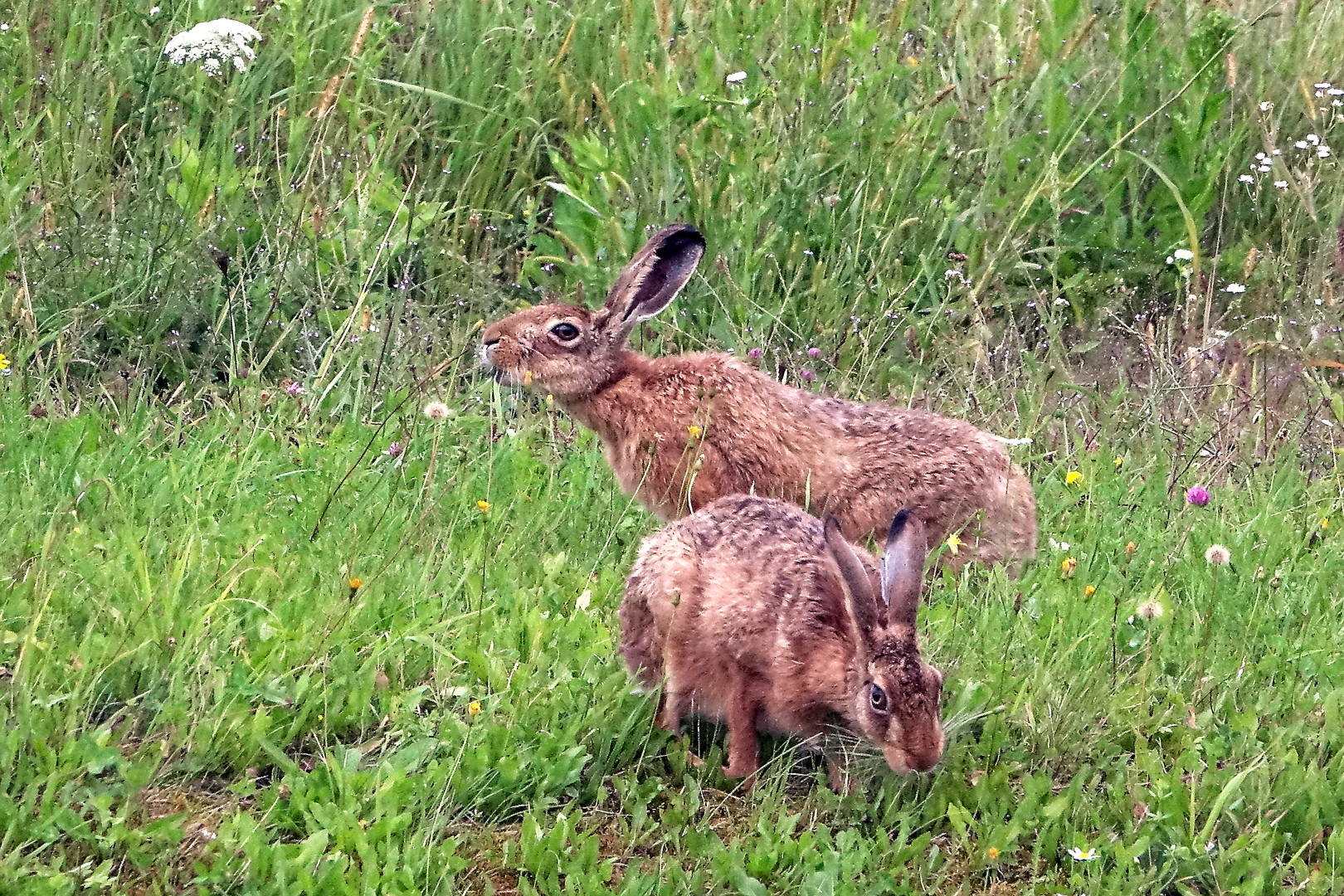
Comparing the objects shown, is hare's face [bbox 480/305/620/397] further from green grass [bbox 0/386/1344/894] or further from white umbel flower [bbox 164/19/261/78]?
white umbel flower [bbox 164/19/261/78]

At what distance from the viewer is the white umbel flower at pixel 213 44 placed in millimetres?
7094

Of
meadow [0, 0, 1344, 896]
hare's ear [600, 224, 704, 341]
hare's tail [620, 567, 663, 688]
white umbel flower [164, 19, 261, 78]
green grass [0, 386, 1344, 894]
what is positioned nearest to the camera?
green grass [0, 386, 1344, 894]

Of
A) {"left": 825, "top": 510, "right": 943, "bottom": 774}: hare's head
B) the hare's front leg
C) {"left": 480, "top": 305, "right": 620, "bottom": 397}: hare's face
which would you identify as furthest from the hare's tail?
{"left": 480, "top": 305, "right": 620, "bottom": 397}: hare's face

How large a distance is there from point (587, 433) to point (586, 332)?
0.52 m

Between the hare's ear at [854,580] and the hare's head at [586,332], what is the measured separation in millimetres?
2469

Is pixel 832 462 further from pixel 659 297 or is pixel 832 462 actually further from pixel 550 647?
pixel 550 647

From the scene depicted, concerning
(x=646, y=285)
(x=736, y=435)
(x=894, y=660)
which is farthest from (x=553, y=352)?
(x=894, y=660)

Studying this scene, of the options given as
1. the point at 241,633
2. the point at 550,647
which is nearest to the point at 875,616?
the point at 550,647

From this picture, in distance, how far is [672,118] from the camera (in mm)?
7422

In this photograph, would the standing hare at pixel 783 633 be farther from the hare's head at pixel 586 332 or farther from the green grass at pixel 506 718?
the hare's head at pixel 586 332

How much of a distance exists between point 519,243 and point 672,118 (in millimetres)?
1289

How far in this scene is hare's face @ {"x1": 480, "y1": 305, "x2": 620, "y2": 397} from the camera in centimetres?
630

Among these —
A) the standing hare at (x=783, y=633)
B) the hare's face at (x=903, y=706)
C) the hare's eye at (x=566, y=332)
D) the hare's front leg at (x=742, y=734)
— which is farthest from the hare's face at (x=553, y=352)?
the hare's face at (x=903, y=706)

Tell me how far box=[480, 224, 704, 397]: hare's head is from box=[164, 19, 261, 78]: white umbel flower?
1.85m
